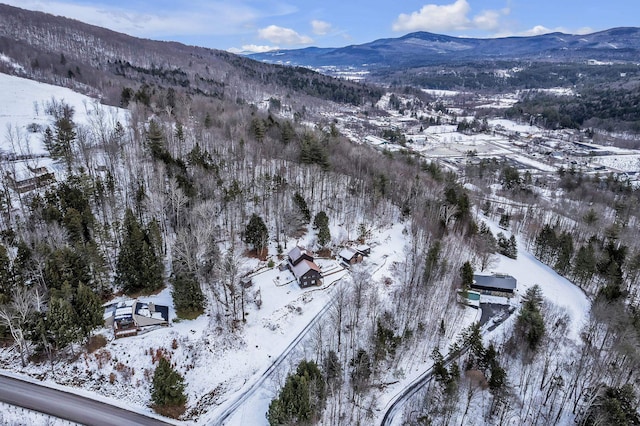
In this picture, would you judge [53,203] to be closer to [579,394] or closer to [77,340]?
[77,340]

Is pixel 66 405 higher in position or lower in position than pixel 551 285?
higher

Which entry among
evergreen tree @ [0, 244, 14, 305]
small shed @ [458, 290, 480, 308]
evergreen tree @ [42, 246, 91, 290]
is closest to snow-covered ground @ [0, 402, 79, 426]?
evergreen tree @ [42, 246, 91, 290]

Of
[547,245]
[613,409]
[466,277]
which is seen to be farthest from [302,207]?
[547,245]

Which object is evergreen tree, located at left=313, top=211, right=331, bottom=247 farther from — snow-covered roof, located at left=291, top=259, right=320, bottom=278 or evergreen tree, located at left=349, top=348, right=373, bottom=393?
evergreen tree, located at left=349, top=348, right=373, bottom=393

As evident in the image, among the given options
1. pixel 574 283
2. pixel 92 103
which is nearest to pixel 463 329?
Answer: pixel 574 283

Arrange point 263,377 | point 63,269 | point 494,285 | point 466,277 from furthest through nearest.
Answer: point 494,285
point 466,277
point 63,269
point 263,377

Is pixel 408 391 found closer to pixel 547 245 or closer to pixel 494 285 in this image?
pixel 494 285

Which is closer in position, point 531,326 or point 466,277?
point 531,326
